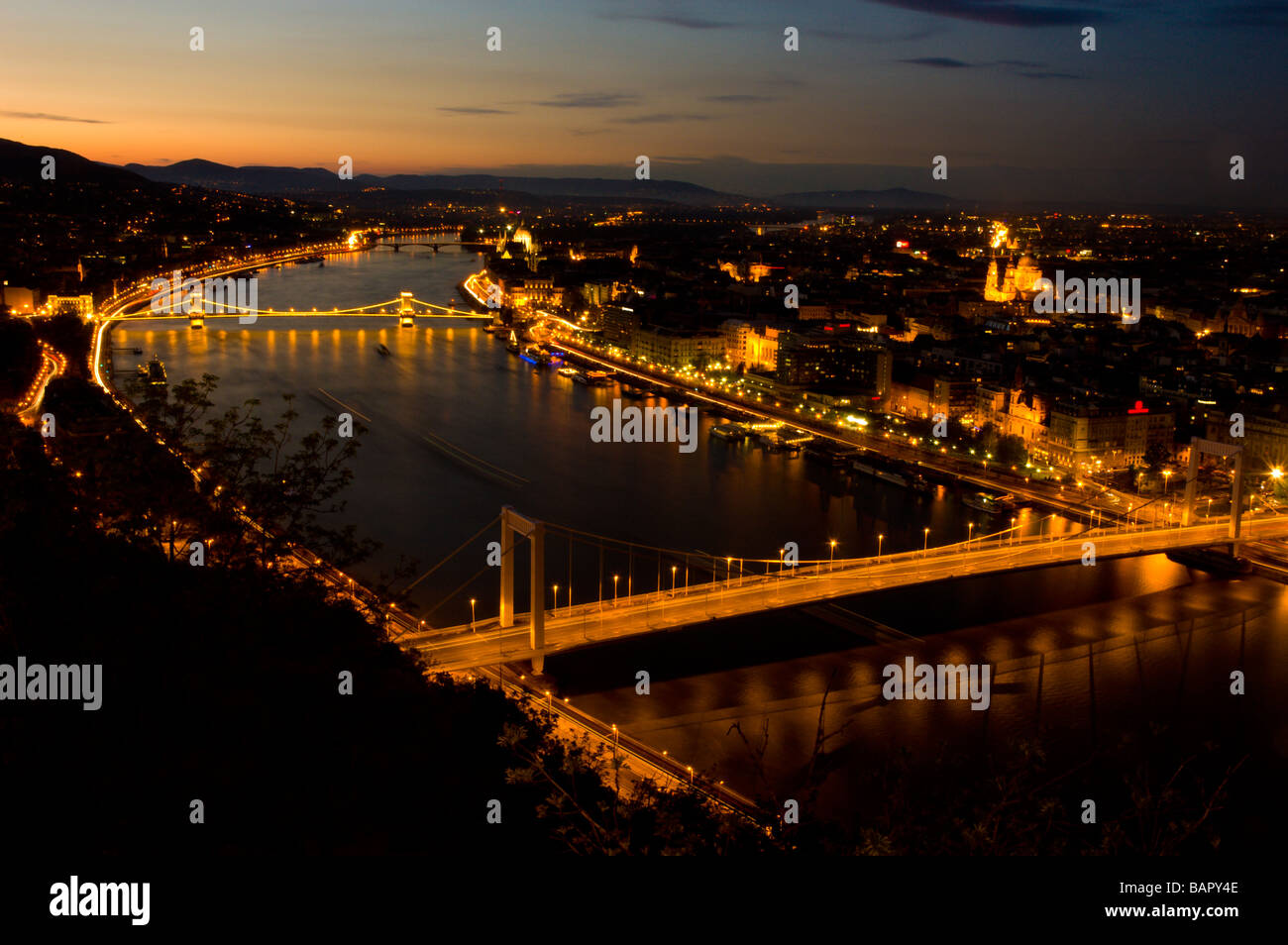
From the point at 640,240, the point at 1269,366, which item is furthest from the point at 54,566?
the point at 640,240

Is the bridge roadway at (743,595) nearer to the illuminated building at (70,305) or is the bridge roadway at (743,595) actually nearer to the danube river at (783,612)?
the danube river at (783,612)

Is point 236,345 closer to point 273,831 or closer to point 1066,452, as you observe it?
point 1066,452

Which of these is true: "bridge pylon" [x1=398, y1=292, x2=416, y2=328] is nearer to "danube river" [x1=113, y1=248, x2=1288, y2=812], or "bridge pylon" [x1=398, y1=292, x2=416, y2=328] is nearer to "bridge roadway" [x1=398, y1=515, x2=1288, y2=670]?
"danube river" [x1=113, y1=248, x2=1288, y2=812]

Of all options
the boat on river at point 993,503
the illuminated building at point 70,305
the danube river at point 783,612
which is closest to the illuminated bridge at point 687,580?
the danube river at point 783,612

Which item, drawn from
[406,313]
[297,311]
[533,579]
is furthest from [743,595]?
[297,311]

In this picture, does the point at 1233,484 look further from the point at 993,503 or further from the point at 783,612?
the point at 783,612
